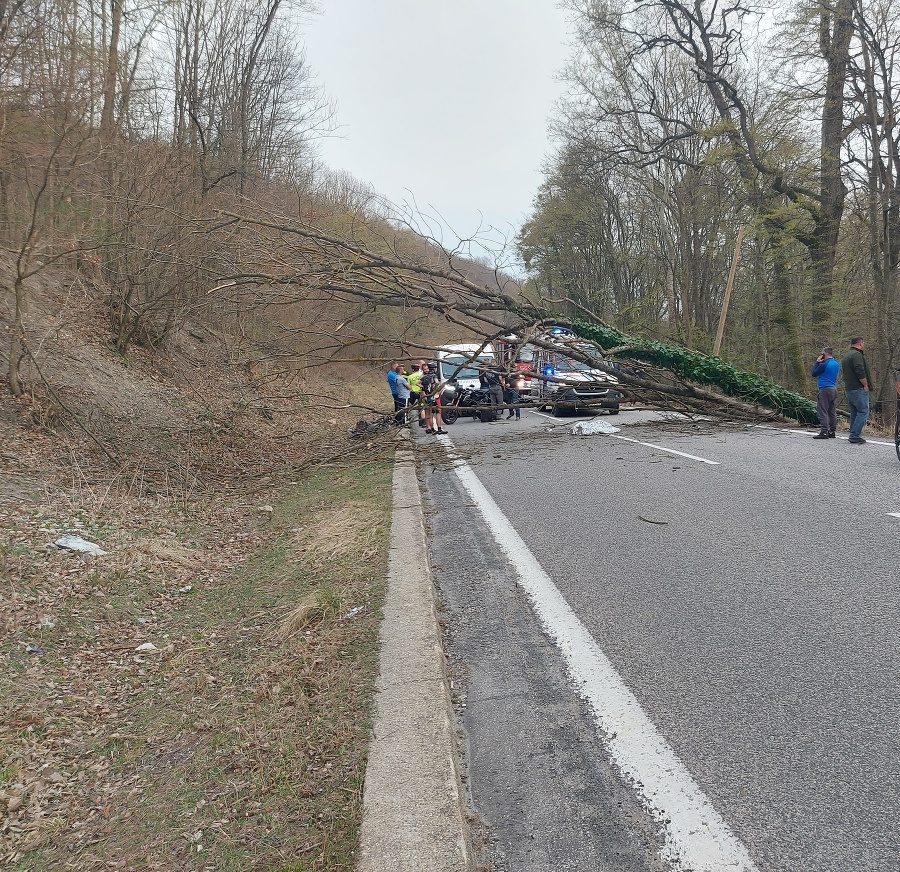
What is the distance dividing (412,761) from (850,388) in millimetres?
10948

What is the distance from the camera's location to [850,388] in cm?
1130

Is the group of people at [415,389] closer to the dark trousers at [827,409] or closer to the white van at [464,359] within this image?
the white van at [464,359]

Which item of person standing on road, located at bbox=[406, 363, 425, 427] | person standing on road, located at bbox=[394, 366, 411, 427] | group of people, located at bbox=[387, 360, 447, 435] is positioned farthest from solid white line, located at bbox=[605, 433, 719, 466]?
person standing on road, located at bbox=[394, 366, 411, 427]

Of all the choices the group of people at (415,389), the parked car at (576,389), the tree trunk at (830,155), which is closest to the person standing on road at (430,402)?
the group of people at (415,389)

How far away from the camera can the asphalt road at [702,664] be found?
235 cm

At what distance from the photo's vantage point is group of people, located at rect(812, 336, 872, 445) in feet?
36.0

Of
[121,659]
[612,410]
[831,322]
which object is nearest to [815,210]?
[831,322]

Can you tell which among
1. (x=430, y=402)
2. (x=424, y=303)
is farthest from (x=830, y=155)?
(x=424, y=303)

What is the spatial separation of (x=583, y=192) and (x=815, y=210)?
1862 centimetres

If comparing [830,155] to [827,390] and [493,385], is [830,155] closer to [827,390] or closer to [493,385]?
[827,390]

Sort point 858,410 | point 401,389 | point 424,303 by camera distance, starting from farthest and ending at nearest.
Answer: point 401,389 < point 424,303 < point 858,410

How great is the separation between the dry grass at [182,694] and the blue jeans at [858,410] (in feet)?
26.3

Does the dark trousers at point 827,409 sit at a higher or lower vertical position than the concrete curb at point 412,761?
higher

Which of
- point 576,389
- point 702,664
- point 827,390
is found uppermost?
point 827,390
